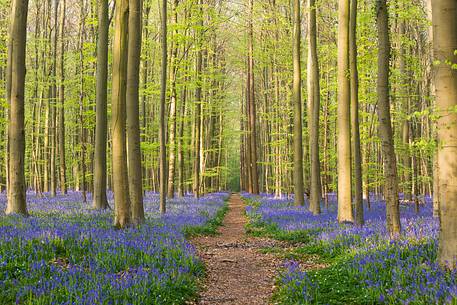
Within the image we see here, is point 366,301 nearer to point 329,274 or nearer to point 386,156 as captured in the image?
point 329,274

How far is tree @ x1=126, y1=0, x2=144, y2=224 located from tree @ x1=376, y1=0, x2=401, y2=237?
6.85 meters

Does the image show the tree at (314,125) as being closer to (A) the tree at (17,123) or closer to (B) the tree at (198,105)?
(B) the tree at (198,105)

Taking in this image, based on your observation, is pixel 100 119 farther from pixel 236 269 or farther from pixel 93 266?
pixel 93 266

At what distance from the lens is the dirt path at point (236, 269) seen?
6.53 m

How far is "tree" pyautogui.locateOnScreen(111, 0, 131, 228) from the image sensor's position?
10617 mm

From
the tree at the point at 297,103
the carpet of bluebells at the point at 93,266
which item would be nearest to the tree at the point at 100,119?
the carpet of bluebells at the point at 93,266

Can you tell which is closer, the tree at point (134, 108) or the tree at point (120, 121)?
the tree at point (120, 121)

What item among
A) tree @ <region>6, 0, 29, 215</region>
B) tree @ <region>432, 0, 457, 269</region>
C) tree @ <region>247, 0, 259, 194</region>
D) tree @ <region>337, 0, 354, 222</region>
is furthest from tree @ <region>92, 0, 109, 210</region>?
tree @ <region>247, 0, 259, 194</region>

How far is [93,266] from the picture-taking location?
6.58 meters

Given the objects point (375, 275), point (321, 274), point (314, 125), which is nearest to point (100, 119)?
point (314, 125)

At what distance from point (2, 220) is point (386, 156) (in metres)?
9.46

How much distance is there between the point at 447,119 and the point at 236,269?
16.9 feet

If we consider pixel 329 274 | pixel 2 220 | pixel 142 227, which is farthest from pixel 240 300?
pixel 2 220

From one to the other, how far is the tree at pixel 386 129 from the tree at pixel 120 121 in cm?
654
